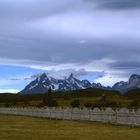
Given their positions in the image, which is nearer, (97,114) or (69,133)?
(69,133)

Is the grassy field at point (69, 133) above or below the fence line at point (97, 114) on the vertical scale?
below

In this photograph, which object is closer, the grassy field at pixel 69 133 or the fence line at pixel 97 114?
the grassy field at pixel 69 133

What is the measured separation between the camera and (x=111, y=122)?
149ft

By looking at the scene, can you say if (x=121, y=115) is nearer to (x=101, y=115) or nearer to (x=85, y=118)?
(x=101, y=115)

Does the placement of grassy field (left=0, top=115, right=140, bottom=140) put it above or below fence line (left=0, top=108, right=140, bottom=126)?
below

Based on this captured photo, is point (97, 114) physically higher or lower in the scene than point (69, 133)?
higher

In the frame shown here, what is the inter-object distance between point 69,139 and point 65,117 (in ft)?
115

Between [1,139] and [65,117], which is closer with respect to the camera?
[1,139]

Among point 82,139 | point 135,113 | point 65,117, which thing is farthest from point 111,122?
point 82,139

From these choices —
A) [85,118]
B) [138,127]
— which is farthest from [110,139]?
[85,118]

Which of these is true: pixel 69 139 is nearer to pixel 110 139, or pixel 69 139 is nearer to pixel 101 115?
pixel 110 139

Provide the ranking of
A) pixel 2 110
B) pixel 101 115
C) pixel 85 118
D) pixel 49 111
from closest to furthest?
1. pixel 101 115
2. pixel 85 118
3. pixel 49 111
4. pixel 2 110

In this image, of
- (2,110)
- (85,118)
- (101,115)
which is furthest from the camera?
(2,110)

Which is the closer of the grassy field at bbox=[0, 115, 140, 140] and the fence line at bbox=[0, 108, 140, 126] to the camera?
the grassy field at bbox=[0, 115, 140, 140]
